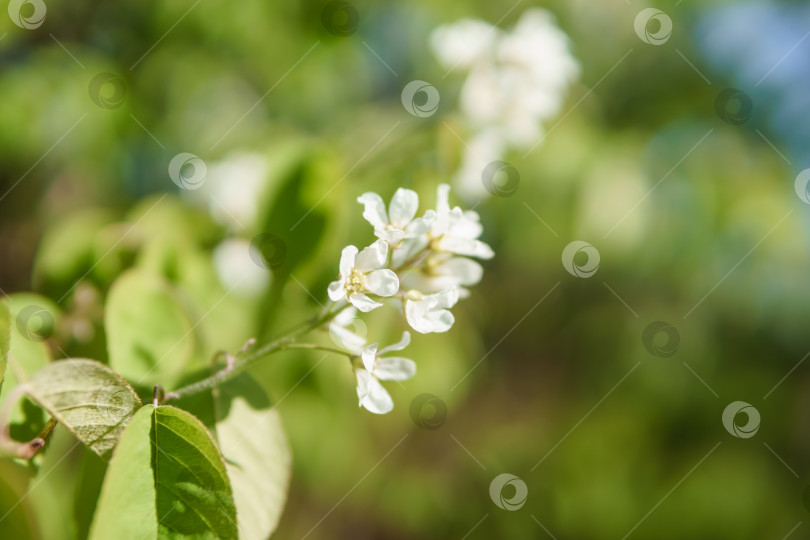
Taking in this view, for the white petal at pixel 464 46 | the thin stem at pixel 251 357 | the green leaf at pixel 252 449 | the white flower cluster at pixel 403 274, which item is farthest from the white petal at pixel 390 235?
the white petal at pixel 464 46

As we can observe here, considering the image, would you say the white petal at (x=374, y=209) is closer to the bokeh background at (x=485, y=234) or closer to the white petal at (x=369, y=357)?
the white petal at (x=369, y=357)

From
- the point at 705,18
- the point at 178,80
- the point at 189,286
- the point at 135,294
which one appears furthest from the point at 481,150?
the point at 705,18

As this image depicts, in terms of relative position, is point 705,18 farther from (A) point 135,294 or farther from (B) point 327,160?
(A) point 135,294

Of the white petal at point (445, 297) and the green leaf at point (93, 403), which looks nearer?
the green leaf at point (93, 403)

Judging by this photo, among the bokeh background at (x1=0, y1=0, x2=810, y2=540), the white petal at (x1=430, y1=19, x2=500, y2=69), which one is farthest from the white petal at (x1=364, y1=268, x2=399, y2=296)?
the white petal at (x1=430, y1=19, x2=500, y2=69)

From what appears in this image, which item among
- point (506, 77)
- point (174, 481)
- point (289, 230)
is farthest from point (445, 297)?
point (506, 77)
